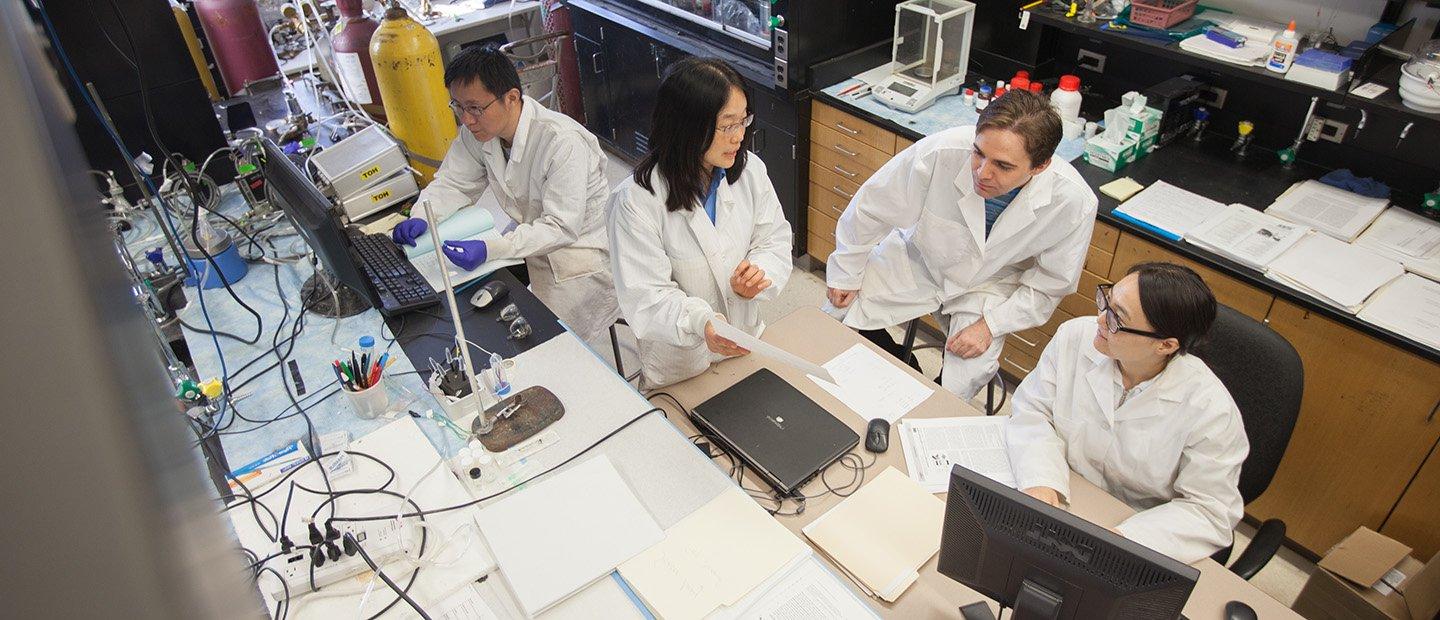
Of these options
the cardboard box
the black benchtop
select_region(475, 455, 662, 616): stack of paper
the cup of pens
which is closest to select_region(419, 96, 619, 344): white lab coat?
the cup of pens

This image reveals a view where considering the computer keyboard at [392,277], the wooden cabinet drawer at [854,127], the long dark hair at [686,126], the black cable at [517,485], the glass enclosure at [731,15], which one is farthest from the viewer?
the glass enclosure at [731,15]

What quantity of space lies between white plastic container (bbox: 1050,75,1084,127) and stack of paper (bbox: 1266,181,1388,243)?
2.26 feet

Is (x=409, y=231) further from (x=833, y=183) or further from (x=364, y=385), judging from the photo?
(x=833, y=183)

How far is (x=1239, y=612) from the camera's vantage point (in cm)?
141

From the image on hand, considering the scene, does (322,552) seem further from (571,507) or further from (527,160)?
(527,160)

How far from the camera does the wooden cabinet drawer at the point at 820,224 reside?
337cm

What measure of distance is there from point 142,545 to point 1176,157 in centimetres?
308

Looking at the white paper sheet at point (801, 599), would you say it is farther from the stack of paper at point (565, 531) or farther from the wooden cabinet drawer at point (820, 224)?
the wooden cabinet drawer at point (820, 224)

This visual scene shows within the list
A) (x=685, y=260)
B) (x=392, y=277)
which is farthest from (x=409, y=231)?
(x=685, y=260)

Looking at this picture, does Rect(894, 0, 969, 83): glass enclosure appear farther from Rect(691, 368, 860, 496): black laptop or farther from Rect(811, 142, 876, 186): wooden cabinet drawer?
Rect(691, 368, 860, 496): black laptop

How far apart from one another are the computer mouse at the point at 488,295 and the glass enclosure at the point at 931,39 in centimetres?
181

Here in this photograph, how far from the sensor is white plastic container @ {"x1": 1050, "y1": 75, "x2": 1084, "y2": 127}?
110 inches

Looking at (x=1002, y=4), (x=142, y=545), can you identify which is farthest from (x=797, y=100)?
(x=142, y=545)

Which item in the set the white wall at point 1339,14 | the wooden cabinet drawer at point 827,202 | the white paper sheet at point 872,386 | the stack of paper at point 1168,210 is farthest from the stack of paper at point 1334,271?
the wooden cabinet drawer at point 827,202
